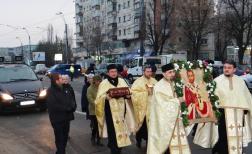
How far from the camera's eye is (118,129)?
8.77 metres

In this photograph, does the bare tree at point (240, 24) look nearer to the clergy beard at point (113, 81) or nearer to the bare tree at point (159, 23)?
the bare tree at point (159, 23)

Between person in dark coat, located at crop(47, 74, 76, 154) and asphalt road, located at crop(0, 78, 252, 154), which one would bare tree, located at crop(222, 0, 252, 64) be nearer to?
asphalt road, located at crop(0, 78, 252, 154)

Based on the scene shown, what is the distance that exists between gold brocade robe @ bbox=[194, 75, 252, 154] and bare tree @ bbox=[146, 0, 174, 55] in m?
41.1

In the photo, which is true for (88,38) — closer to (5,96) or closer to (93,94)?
(5,96)

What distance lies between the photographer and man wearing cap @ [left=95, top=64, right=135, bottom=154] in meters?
8.72

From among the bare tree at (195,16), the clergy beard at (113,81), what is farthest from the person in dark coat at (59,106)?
the bare tree at (195,16)

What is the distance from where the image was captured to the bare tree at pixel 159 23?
49.4 meters

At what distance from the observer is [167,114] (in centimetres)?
718

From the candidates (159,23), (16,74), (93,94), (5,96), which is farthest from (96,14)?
(93,94)

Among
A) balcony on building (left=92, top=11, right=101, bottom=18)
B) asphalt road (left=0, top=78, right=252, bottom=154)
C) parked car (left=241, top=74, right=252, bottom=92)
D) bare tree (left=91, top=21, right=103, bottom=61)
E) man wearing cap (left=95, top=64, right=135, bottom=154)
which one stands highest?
balcony on building (left=92, top=11, right=101, bottom=18)

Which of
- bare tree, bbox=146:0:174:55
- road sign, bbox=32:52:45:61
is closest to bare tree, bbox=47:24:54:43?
road sign, bbox=32:52:45:61

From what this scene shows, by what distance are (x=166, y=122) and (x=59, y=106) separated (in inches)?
79.5

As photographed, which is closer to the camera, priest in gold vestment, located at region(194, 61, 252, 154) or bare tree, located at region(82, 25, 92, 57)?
priest in gold vestment, located at region(194, 61, 252, 154)

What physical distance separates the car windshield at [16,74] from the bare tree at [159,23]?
31.9 m
